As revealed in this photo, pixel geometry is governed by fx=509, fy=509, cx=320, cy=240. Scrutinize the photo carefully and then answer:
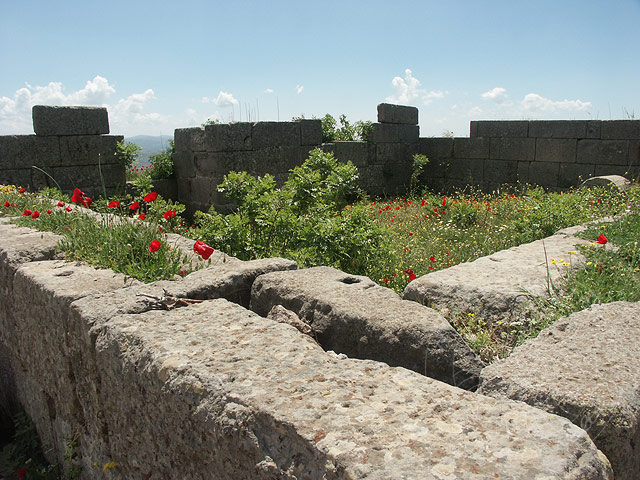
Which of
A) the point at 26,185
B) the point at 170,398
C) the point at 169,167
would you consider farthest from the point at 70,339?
the point at 169,167

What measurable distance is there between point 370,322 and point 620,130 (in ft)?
28.2

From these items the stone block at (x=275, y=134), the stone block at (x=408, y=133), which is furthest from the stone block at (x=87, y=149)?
the stone block at (x=408, y=133)

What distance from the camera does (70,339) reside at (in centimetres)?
223

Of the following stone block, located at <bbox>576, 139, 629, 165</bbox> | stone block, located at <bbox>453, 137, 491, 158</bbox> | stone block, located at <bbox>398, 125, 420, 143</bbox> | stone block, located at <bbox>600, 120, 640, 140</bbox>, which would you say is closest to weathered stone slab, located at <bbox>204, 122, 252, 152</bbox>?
stone block, located at <bbox>398, 125, 420, 143</bbox>

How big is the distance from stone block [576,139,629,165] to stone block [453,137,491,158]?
1816 mm

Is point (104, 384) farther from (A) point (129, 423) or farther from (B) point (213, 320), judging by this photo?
(B) point (213, 320)

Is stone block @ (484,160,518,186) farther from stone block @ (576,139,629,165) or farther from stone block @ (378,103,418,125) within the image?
stone block @ (378,103,418,125)

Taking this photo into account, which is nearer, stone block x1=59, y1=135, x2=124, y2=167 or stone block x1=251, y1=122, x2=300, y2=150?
stone block x1=59, y1=135, x2=124, y2=167

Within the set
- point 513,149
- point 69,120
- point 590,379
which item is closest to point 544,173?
point 513,149

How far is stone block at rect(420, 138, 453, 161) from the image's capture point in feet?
36.3

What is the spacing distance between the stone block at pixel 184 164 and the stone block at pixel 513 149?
19.7 ft

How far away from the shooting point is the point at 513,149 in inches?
399

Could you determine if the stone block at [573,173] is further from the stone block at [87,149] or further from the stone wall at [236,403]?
A: the stone wall at [236,403]

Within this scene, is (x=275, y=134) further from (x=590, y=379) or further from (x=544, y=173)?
(x=590, y=379)
